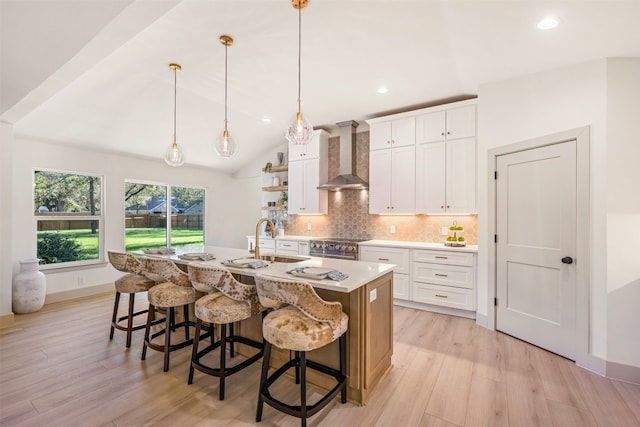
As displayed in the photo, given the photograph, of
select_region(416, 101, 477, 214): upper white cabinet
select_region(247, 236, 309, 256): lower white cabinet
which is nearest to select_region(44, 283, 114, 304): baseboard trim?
select_region(247, 236, 309, 256): lower white cabinet

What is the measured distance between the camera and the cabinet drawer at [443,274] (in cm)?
366

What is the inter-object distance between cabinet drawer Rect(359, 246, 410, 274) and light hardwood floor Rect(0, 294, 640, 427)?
1174 millimetres

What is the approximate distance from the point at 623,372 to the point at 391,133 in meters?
3.62

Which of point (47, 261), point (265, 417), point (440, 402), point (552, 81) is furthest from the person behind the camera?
point (47, 261)

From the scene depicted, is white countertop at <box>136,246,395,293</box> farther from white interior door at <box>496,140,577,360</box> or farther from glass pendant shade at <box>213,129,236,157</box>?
white interior door at <box>496,140,577,360</box>

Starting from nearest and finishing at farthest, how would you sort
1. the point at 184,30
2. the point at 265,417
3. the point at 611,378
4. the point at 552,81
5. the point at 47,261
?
the point at 265,417
the point at 611,378
the point at 184,30
the point at 552,81
the point at 47,261

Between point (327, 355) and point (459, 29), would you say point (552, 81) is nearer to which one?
point (459, 29)

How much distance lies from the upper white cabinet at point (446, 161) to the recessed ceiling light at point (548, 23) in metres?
1.53

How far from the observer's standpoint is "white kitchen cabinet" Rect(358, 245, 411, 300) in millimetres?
4074

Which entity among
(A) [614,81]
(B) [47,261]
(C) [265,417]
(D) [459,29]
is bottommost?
(C) [265,417]

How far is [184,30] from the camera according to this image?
8.71ft

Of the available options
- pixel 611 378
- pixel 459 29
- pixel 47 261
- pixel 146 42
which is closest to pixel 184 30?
pixel 146 42

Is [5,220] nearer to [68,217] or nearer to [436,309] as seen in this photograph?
[68,217]

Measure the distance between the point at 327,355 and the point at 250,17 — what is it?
2.88 m
